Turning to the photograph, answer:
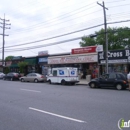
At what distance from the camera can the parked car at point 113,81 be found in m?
16.1

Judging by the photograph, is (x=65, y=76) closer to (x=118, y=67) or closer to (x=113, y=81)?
(x=113, y=81)

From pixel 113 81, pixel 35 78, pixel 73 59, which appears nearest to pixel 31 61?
pixel 35 78

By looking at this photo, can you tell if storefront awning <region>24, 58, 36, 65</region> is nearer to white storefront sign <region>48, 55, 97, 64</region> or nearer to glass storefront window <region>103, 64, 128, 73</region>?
white storefront sign <region>48, 55, 97, 64</region>

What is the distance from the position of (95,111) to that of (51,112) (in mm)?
1788

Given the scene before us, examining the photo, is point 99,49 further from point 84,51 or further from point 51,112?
point 51,112

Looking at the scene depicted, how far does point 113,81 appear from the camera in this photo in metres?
16.6

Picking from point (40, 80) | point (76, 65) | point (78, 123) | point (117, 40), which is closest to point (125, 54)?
point (76, 65)

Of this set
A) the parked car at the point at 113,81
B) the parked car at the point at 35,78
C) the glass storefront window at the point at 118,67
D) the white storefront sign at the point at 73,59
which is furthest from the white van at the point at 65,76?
the glass storefront window at the point at 118,67

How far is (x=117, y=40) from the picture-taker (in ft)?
149

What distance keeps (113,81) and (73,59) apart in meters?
12.1

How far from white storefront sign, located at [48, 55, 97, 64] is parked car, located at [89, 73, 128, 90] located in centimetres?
849

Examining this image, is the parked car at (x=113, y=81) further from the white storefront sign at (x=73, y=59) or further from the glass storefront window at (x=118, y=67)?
the white storefront sign at (x=73, y=59)

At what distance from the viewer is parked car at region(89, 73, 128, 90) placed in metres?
16.1

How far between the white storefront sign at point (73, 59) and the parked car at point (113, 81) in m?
8.49
